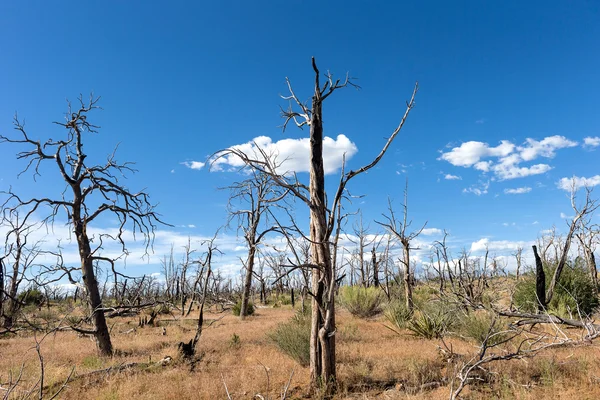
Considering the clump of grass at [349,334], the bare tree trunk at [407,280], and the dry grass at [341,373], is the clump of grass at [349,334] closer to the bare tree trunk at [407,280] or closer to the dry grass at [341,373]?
the dry grass at [341,373]

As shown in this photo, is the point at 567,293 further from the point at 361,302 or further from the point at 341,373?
the point at 341,373

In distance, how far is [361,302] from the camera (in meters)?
18.3

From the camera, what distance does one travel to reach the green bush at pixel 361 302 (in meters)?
18.3

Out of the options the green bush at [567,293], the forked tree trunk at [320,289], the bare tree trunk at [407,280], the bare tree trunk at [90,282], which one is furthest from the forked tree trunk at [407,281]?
the bare tree trunk at [90,282]

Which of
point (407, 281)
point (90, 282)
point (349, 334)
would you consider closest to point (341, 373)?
point (349, 334)

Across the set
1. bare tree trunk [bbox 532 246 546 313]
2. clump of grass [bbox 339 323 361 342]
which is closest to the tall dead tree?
clump of grass [bbox 339 323 361 342]

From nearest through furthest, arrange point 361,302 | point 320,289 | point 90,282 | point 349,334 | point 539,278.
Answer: point 320,289 < point 90,282 < point 349,334 < point 539,278 < point 361,302

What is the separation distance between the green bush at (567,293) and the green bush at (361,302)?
6.16 m

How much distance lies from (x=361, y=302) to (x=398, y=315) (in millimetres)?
4548

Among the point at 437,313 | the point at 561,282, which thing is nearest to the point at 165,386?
A: the point at 437,313

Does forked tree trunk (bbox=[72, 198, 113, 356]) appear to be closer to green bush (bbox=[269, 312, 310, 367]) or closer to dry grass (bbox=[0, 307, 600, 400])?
dry grass (bbox=[0, 307, 600, 400])

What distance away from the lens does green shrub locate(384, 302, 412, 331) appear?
13.4m

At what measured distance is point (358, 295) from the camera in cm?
1856

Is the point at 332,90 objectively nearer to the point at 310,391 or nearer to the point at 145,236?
the point at 310,391
